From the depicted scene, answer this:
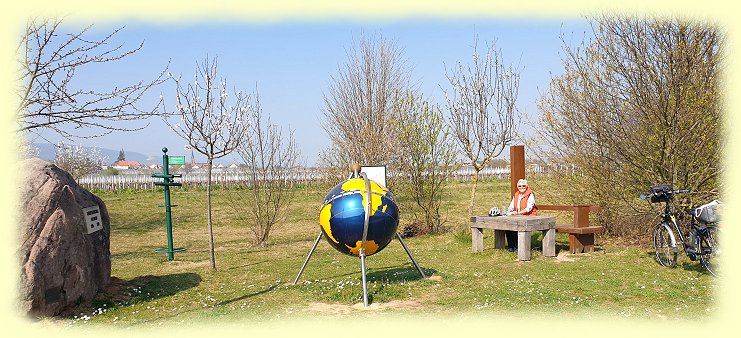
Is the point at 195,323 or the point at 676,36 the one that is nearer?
the point at 195,323

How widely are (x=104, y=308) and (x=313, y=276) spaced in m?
3.18

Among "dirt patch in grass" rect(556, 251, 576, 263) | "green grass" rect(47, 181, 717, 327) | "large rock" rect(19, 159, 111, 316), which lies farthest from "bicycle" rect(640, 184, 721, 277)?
"large rock" rect(19, 159, 111, 316)

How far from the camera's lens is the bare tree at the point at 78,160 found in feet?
129

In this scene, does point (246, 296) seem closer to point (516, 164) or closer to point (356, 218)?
point (356, 218)

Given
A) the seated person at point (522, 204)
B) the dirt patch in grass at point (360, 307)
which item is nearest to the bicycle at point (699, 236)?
the seated person at point (522, 204)

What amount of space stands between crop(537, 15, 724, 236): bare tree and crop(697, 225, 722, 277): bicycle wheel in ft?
7.08

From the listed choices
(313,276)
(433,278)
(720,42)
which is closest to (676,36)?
(720,42)

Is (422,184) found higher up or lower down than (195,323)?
higher up

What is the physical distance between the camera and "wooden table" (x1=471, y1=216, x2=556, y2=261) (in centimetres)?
1052

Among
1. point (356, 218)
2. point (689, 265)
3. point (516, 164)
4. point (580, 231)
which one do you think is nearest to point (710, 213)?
point (689, 265)

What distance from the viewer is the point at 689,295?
742cm

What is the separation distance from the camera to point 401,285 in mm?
8484

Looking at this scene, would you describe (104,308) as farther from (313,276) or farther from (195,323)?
(313,276)

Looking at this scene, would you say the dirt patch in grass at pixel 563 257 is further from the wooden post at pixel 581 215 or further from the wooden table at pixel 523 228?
the wooden post at pixel 581 215
